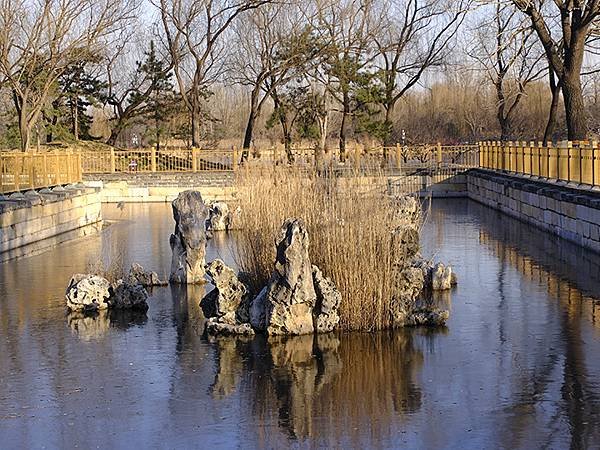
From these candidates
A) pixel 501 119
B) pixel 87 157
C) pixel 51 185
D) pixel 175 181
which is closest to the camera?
pixel 51 185

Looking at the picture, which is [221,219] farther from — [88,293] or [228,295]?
[228,295]

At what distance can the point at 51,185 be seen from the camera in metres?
26.5

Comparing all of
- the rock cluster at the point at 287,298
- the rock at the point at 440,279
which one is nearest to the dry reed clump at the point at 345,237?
the rock cluster at the point at 287,298

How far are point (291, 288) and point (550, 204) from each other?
12.8 metres

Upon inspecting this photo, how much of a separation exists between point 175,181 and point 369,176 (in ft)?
83.2

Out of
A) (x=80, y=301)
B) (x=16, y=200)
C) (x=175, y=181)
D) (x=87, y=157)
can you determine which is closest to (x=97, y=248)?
(x=16, y=200)

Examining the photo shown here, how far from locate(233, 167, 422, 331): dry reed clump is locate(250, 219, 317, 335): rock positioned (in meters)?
0.52

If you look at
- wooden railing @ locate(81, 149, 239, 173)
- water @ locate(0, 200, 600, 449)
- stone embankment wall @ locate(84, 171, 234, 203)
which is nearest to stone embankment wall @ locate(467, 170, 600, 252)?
water @ locate(0, 200, 600, 449)

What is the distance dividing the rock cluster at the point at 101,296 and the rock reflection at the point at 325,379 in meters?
2.37

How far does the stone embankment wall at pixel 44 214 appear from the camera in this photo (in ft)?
66.5

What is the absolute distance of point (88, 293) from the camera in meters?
13.0

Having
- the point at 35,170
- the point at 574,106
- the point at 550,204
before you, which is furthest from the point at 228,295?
the point at 574,106

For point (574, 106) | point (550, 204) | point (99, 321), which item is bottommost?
point (99, 321)

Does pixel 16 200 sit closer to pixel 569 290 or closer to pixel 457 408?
pixel 569 290
